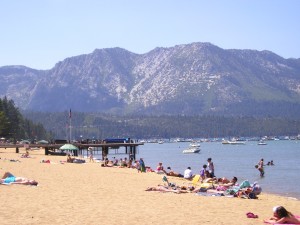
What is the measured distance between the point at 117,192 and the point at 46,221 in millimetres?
8341

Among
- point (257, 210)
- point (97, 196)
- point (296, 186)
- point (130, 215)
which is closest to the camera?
point (130, 215)

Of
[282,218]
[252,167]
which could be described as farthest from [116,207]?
[252,167]

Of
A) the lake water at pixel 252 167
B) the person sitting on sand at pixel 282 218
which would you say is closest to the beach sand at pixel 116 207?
the person sitting on sand at pixel 282 218

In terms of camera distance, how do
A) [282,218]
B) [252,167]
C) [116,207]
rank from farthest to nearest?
1. [252,167]
2. [116,207]
3. [282,218]

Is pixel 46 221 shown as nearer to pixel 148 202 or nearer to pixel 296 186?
pixel 148 202

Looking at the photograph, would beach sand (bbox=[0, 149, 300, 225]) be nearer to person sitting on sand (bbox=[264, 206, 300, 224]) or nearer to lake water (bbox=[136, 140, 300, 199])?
person sitting on sand (bbox=[264, 206, 300, 224])

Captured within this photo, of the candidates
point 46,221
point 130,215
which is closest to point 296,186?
point 130,215

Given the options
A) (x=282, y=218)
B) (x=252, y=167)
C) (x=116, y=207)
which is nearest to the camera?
(x=282, y=218)

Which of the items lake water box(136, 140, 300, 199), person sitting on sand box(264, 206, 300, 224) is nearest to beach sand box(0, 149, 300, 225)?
person sitting on sand box(264, 206, 300, 224)

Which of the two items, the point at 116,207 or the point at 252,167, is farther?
the point at 252,167

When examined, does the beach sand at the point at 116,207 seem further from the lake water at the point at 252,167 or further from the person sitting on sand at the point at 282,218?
the lake water at the point at 252,167

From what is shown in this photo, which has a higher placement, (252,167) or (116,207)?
(116,207)

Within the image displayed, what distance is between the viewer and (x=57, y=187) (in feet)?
69.9

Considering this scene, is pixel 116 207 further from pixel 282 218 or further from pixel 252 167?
pixel 252 167
